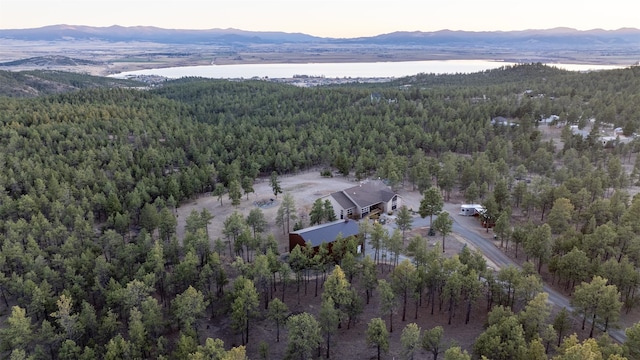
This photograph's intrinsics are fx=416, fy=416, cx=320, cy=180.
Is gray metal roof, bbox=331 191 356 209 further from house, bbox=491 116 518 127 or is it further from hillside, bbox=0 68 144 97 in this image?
hillside, bbox=0 68 144 97

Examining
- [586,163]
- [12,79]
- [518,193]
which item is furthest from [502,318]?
[12,79]

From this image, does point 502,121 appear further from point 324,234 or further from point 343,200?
point 324,234

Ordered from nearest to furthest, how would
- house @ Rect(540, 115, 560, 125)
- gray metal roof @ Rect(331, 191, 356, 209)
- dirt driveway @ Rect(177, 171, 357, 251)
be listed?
gray metal roof @ Rect(331, 191, 356, 209) < dirt driveway @ Rect(177, 171, 357, 251) < house @ Rect(540, 115, 560, 125)

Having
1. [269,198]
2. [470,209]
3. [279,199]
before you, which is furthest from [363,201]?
[269,198]

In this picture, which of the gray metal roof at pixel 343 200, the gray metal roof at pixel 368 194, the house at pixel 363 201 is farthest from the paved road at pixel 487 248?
the gray metal roof at pixel 343 200

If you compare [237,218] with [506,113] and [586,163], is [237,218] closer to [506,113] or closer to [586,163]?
[586,163]

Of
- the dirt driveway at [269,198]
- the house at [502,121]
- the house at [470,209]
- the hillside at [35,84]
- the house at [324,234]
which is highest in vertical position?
the hillside at [35,84]

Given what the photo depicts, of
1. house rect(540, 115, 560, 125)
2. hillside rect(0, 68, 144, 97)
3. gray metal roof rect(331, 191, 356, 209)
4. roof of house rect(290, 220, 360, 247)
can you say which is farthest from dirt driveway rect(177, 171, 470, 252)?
hillside rect(0, 68, 144, 97)

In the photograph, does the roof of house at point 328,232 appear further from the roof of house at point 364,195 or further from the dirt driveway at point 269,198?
the roof of house at point 364,195
